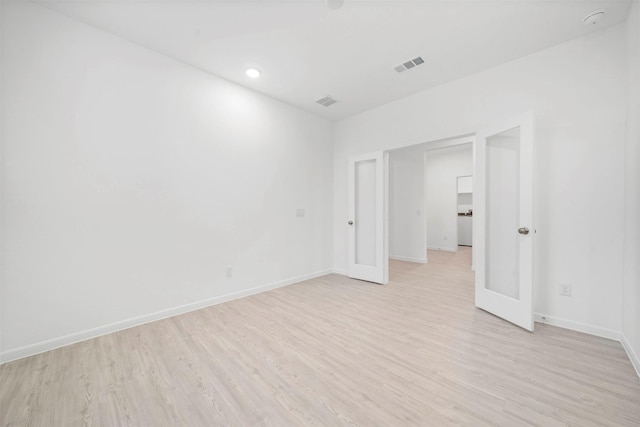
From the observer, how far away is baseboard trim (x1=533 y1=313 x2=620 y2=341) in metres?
2.31

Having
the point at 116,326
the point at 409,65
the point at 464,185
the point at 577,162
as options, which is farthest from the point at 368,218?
the point at 464,185

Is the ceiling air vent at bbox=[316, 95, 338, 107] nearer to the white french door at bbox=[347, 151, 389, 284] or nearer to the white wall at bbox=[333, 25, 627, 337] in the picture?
the white french door at bbox=[347, 151, 389, 284]

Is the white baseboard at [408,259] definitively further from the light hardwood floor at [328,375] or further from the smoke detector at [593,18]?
A: the smoke detector at [593,18]

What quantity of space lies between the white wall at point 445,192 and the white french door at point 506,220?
4.72 metres

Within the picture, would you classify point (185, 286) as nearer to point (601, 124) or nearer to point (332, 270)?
point (332, 270)

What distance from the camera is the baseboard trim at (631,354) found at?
5.95ft

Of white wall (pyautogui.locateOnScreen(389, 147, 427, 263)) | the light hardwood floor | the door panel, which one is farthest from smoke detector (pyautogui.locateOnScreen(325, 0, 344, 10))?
white wall (pyautogui.locateOnScreen(389, 147, 427, 263))

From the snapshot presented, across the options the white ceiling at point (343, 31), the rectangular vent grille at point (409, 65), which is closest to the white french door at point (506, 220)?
the white ceiling at point (343, 31)

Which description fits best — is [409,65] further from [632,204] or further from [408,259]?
[408,259]

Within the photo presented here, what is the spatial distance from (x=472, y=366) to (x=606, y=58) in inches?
121

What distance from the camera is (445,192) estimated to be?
773 cm

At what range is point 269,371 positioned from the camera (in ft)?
6.13

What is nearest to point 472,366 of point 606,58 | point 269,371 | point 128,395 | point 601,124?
point 269,371

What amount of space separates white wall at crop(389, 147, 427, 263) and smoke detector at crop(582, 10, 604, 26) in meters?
3.78
